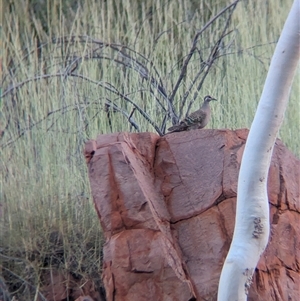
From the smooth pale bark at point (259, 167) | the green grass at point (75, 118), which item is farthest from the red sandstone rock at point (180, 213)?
the green grass at point (75, 118)

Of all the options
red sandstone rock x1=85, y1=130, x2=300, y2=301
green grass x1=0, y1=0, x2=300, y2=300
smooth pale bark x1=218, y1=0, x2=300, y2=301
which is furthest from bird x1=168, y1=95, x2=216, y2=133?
smooth pale bark x1=218, y1=0, x2=300, y2=301

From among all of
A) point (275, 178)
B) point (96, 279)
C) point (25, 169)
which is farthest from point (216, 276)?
point (25, 169)

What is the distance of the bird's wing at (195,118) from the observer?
5730mm

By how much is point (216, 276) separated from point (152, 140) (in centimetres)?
89

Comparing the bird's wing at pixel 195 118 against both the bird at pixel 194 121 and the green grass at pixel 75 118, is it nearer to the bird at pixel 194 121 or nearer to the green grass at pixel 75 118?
the bird at pixel 194 121

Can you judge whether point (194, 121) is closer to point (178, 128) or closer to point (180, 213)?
point (178, 128)

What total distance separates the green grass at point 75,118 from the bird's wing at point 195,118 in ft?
1.98

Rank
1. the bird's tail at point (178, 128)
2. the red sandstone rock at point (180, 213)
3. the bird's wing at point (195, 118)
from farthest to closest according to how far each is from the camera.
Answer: the bird's wing at point (195, 118) → the bird's tail at point (178, 128) → the red sandstone rock at point (180, 213)

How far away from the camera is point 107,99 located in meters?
6.73

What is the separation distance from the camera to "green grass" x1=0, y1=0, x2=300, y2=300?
626cm

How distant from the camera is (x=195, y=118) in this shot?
19.1ft

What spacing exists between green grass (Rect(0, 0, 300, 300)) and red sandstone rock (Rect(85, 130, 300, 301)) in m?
1.45

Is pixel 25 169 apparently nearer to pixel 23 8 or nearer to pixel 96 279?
pixel 96 279

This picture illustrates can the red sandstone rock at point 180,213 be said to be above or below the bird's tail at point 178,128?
below
